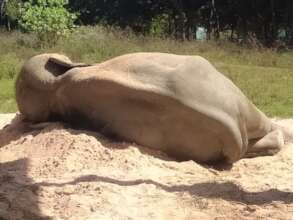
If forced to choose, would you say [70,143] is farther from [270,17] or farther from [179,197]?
[270,17]

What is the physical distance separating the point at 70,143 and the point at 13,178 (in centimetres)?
67

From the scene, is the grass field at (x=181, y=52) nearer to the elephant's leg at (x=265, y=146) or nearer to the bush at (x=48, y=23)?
the bush at (x=48, y=23)

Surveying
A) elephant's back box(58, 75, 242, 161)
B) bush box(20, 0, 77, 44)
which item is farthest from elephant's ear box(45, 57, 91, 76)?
bush box(20, 0, 77, 44)

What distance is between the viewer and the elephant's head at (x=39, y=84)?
6.85 metres

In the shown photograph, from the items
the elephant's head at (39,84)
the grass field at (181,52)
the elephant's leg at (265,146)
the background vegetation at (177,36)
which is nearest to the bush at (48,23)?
the background vegetation at (177,36)

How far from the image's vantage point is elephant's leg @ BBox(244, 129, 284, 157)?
23.1 ft

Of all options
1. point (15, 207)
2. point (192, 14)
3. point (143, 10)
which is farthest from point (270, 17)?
point (15, 207)

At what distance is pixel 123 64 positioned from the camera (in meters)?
6.56

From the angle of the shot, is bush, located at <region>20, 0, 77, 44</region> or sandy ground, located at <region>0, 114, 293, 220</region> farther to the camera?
bush, located at <region>20, 0, 77, 44</region>

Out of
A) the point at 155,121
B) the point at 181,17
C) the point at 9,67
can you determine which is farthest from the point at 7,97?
the point at 181,17

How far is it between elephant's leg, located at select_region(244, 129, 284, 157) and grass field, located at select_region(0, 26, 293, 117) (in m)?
3.70

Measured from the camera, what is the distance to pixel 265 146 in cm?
707

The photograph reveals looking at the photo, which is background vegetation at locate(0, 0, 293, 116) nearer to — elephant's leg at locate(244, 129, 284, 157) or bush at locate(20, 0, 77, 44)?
bush at locate(20, 0, 77, 44)

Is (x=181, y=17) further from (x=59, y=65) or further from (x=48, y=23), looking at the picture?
(x=59, y=65)
